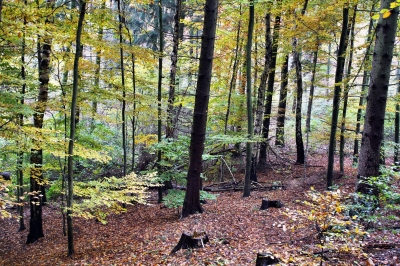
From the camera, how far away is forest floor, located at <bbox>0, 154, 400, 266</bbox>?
4.34 metres

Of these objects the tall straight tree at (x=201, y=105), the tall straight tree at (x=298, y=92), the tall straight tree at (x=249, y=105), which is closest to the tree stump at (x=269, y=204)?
the tall straight tree at (x=249, y=105)

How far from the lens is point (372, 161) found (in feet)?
17.8

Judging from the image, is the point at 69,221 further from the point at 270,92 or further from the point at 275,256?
the point at 270,92

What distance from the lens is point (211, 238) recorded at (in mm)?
5914

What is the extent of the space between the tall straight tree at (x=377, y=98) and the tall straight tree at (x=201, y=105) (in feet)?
12.2

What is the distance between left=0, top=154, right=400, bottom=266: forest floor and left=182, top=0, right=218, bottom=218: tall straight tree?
1.92ft

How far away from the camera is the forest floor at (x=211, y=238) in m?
4.34

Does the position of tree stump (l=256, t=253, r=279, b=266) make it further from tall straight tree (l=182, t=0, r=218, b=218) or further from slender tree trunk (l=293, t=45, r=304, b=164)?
slender tree trunk (l=293, t=45, r=304, b=164)

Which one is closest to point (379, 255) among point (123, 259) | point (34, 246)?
point (123, 259)

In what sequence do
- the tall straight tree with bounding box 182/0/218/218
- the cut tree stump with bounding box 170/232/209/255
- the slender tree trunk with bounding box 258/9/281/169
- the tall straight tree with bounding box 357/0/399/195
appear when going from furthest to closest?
the slender tree trunk with bounding box 258/9/281/169 < the tall straight tree with bounding box 182/0/218/218 < the cut tree stump with bounding box 170/232/209/255 < the tall straight tree with bounding box 357/0/399/195

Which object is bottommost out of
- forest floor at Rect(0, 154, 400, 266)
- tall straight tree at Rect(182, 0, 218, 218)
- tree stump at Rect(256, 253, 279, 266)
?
forest floor at Rect(0, 154, 400, 266)

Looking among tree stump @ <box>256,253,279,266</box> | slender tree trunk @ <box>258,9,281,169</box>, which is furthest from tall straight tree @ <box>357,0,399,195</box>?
slender tree trunk @ <box>258,9,281,169</box>

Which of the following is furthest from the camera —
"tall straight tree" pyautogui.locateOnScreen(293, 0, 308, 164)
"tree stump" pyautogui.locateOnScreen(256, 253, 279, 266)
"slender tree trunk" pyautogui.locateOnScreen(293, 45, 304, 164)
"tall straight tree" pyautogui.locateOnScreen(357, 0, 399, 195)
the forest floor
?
"slender tree trunk" pyautogui.locateOnScreen(293, 45, 304, 164)

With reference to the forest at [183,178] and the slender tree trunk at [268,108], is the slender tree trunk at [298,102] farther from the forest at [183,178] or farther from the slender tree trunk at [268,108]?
the slender tree trunk at [268,108]
